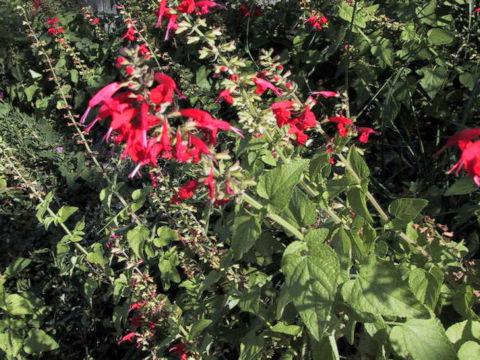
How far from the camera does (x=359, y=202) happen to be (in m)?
1.46

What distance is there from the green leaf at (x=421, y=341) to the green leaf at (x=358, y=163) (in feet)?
1.62

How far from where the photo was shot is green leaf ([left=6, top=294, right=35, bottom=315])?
7.86ft

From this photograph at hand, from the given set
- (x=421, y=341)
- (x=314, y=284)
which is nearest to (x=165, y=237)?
(x=314, y=284)

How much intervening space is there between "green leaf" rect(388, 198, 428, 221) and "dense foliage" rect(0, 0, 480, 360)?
0.01 meters

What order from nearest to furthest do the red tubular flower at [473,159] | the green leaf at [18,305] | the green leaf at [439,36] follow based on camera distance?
the red tubular flower at [473,159]
the green leaf at [18,305]
the green leaf at [439,36]

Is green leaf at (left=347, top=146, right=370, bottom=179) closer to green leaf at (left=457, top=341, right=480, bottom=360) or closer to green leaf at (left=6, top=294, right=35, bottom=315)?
green leaf at (left=457, top=341, right=480, bottom=360)

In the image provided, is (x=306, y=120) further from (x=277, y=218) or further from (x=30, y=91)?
(x=30, y=91)

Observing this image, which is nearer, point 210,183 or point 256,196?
point 210,183

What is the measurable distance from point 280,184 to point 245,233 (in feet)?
0.52

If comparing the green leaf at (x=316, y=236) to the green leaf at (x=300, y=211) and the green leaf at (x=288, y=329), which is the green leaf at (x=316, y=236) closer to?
the green leaf at (x=300, y=211)

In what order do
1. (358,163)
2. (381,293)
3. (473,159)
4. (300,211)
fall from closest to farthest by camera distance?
(473,159) < (381,293) < (300,211) < (358,163)

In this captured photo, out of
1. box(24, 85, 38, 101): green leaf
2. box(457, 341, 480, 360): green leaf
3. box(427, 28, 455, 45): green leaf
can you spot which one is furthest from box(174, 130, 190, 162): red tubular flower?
box(24, 85, 38, 101): green leaf

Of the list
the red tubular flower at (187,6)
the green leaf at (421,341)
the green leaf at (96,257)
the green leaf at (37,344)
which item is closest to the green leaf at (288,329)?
the green leaf at (421,341)

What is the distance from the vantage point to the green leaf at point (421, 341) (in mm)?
1255
